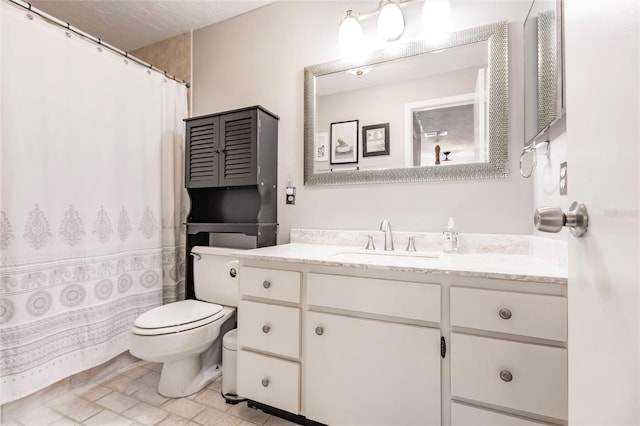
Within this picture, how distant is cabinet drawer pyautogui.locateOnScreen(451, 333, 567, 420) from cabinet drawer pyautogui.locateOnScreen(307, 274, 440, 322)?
14 cm

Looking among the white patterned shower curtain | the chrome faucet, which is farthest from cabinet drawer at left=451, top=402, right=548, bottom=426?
the white patterned shower curtain

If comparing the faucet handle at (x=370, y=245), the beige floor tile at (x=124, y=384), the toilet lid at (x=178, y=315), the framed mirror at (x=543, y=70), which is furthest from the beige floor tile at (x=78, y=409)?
the framed mirror at (x=543, y=70)

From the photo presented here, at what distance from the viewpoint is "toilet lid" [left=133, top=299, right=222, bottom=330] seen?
Result: 1.49 meters

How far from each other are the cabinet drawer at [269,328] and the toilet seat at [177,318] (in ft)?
1.06

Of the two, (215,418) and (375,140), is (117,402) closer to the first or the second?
(215,418)

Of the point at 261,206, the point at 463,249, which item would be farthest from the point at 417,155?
the point at 261,206

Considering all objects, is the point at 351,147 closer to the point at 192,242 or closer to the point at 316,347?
the point at 316,347

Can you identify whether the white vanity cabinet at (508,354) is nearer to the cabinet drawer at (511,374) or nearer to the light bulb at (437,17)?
the cabinet drawer at (511,374)

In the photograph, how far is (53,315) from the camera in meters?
1.48

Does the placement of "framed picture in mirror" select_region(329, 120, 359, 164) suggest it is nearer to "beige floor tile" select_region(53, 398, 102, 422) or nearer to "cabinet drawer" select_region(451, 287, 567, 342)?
"cabinet drawer" select_region(451, 287, 567, 342)

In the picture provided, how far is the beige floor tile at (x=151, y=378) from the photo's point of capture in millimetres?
1709

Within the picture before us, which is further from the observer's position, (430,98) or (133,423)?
(430,98)

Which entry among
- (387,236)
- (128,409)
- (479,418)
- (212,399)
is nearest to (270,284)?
(387,236)

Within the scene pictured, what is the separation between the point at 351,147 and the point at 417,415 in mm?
1333
